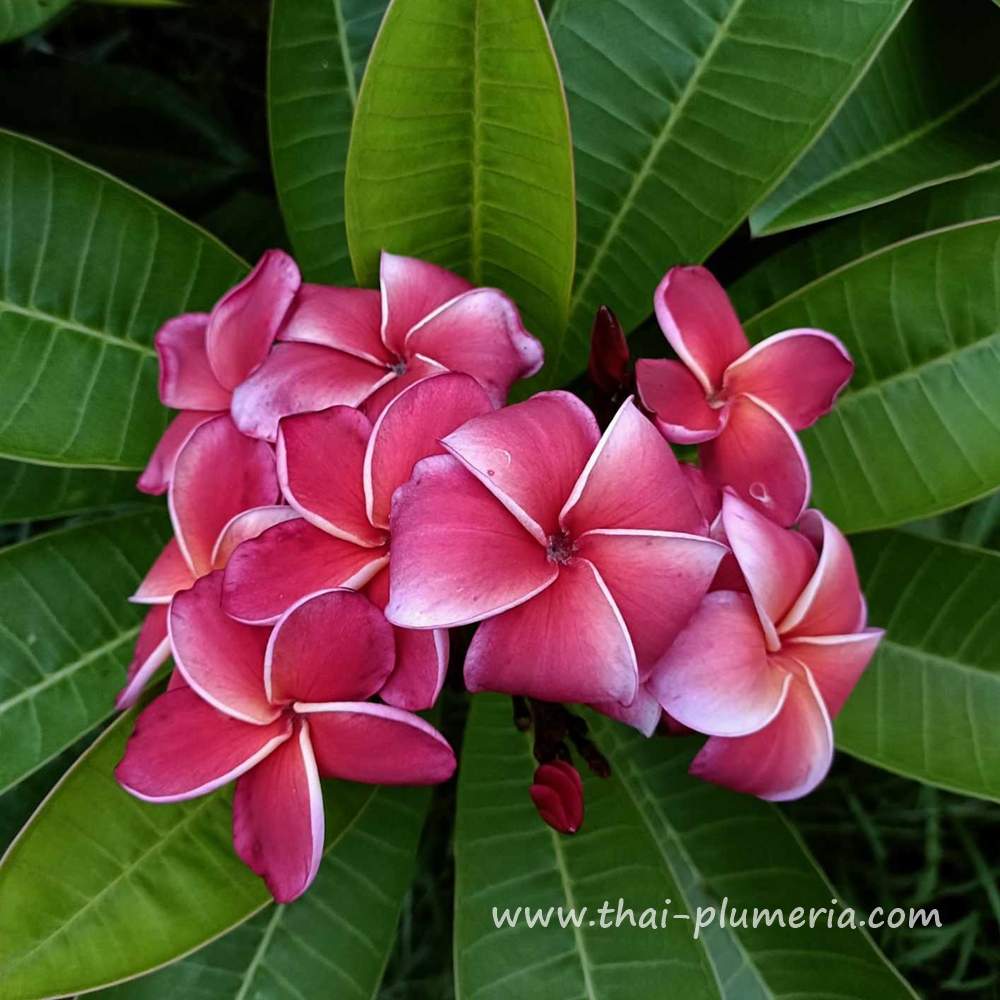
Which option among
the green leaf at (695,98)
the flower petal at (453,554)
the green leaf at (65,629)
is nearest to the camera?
the flower petal at (453,554)

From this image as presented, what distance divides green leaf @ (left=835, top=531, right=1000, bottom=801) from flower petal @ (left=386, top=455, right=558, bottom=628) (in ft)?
1.54

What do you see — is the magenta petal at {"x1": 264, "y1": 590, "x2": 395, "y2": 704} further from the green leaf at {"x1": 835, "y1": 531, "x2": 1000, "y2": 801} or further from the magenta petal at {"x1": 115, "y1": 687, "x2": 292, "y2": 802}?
the green leaf at {"x1": 835, "y1": 531, "x2": 1000, "y2": 801}

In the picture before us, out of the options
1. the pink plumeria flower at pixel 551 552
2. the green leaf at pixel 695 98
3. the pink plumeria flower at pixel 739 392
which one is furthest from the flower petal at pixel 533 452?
the green leaf at pixel 695 98

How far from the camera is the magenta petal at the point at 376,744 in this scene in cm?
56

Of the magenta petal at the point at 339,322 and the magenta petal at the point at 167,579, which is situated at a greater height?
the magenta petal at the point at 339,322

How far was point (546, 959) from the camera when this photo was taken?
774 millimetres

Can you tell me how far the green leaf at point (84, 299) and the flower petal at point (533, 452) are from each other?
450 millimetres

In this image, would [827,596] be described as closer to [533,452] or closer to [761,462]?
[761,462]

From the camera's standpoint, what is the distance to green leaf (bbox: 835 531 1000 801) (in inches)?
32.1

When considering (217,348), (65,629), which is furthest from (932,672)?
(65,629)

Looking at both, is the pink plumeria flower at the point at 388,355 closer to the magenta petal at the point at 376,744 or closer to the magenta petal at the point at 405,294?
the magenta petal at the point at 405,294

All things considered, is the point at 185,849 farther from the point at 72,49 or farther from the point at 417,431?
the point at 72,49

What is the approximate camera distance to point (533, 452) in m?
0.54

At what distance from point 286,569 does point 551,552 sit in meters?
0.17
